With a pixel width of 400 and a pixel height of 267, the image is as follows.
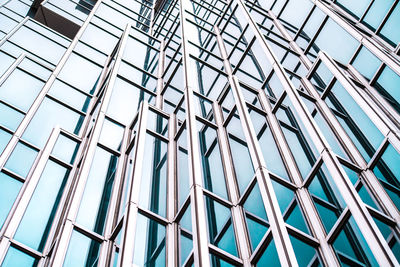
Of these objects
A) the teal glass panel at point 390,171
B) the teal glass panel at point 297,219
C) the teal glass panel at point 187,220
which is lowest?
the teal glass panel at point 187,220

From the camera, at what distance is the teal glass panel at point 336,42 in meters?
14.7

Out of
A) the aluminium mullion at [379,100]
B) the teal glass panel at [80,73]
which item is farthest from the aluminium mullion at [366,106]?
the teal glass panel at [80,73]

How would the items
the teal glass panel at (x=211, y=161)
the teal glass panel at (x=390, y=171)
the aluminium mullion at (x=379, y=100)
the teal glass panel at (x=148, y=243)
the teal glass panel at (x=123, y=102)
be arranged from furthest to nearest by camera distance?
the teal glass panel at (x=123, y=102) → the aluminium mullion at (x=379, y=100) → the teal glass panel at (x=211, y=161) → the teal glass panel at (x=390, y=171) → the teal glass panel at (x=148, y=243)

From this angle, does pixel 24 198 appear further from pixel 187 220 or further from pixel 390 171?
pixel 390 171

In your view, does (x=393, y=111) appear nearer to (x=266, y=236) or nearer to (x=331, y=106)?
(x=331, y=106)

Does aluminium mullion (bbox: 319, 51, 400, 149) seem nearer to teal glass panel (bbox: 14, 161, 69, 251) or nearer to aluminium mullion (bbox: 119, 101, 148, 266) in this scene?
aluminium mullion (bbox: 119, 101, 148, 266)

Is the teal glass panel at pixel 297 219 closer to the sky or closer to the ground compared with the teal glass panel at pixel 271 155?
closer to the ground

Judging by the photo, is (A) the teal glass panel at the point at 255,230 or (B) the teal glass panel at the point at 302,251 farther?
(A) the teal glass panel at the point at 255,230

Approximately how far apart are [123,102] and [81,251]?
23.2ft

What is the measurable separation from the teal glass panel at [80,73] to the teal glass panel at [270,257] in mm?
11951

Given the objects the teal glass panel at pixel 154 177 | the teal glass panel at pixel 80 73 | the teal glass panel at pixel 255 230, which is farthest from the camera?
the teal glass panel at pixel 80 73

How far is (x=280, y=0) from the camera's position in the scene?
21281 millimetres

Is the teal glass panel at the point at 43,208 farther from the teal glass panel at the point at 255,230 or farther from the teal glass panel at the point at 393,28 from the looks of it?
the teal glass panel at the point at 393,28

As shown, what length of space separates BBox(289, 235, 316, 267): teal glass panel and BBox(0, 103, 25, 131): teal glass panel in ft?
33.0
